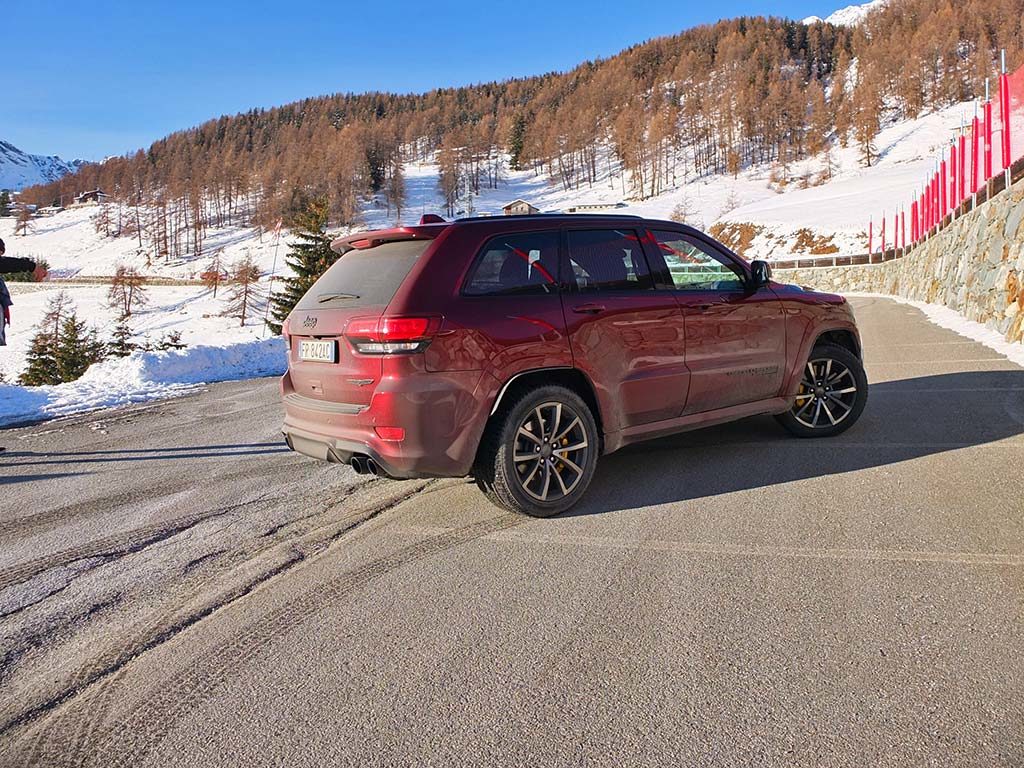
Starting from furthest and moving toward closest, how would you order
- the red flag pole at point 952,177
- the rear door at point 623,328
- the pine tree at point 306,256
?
the pine tree at point 306,256 → the red flag pole at point 952,177 → the rear door at point 623,328

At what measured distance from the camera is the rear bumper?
12.8ft

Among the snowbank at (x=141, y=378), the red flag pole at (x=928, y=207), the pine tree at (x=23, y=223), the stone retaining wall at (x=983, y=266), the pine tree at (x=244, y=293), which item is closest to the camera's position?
the snowbank at (x=141, y=378)

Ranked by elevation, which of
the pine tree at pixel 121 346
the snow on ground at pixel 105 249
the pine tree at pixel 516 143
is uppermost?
the pine tree at pixel 516 143

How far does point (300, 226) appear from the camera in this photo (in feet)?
121

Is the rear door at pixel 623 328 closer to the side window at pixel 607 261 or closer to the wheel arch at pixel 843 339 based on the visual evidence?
the side window at pixel 607 261

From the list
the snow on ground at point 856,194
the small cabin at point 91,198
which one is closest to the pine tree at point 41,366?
the snow on ground at point 856,194

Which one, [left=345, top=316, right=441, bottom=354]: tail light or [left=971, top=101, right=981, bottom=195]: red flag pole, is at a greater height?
[left=971, top=101, right=981, bottom=195]: red flag pole

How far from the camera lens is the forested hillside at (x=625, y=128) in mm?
130000

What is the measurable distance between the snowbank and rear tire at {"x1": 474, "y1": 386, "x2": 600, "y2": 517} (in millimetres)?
6673

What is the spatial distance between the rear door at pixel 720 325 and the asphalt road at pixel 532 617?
0.55 meters

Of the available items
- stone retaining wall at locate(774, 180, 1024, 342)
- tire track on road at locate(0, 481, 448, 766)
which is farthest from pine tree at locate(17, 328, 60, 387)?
stone retaining wall at locate(774, 180, 1024, 342)

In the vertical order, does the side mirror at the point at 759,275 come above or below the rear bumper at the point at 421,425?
above

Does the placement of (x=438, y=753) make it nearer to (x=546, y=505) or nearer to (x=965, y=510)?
(x=546, y=505)

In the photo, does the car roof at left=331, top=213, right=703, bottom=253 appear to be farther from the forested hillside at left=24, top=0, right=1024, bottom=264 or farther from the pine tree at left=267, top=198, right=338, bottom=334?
the forested hillside at left=24, top=0, right=1024, bottom=264
